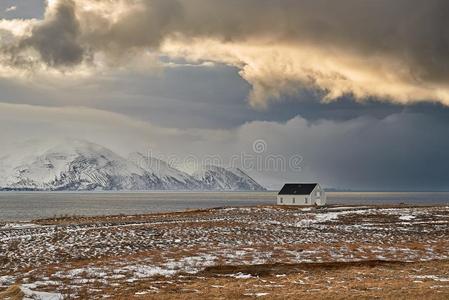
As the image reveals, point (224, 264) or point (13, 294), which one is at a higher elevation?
point (13, 294)

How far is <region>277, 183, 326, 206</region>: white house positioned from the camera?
118875 millimetres

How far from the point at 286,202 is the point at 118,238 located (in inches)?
3386

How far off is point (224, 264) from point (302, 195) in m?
93.5

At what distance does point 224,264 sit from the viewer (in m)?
28.6

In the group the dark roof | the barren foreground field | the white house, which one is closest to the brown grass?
the barren foreground field

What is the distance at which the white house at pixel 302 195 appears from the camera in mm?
118875

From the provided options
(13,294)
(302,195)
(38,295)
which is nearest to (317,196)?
(302,195)

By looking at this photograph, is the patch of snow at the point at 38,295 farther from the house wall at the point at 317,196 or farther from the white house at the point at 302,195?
the house wall at the point at 317,196

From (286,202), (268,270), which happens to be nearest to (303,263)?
(268,270)

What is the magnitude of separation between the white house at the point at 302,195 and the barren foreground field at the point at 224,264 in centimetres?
7230

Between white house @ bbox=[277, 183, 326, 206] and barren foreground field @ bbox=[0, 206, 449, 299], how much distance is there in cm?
7230

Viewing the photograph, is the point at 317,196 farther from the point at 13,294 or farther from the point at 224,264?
the point at 13,294

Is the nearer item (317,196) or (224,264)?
(224,264)

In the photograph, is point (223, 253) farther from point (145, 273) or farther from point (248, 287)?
point (248, 287)
